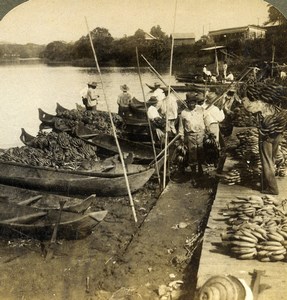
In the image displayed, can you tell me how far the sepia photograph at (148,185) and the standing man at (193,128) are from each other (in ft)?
0.09

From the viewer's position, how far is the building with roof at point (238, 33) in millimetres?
5669

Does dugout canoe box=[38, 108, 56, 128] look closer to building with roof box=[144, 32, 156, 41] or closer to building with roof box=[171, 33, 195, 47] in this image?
building with roof box=[171, 33, 195, 47]

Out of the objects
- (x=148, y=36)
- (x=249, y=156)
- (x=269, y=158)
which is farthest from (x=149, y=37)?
(x=269, y=158)

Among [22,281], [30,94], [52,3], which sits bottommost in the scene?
[22,281]

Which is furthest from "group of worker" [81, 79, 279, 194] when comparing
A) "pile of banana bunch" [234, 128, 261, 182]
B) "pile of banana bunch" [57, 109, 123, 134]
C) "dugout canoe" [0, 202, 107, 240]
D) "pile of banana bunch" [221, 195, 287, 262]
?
"dugout canoe" [0, 202, 107, 240]

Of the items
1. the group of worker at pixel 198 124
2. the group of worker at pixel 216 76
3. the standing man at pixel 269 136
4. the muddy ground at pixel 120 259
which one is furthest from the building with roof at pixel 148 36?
the group of worker at pixel 216 76

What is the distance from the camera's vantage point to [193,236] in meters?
5.56

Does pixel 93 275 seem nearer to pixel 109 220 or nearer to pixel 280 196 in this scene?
pixel 109 220

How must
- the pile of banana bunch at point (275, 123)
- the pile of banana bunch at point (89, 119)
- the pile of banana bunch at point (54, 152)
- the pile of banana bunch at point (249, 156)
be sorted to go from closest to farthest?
1. the pile of banana bunch at point (275, 123)
2. the pile of banana bunch at point (249, 156)
3. the pile of banana bunch at point (54, 152)
4. the pile of banana bunch at point (89, 119)

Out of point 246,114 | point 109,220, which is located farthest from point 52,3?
point 246,114

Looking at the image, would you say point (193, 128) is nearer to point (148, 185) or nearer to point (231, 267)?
point (148, 185)

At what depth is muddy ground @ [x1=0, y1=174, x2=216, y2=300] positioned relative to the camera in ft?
15.6

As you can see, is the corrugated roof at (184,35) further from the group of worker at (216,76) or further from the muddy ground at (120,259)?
the group of worker at (216,76)

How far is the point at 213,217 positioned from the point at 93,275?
1.82 m
